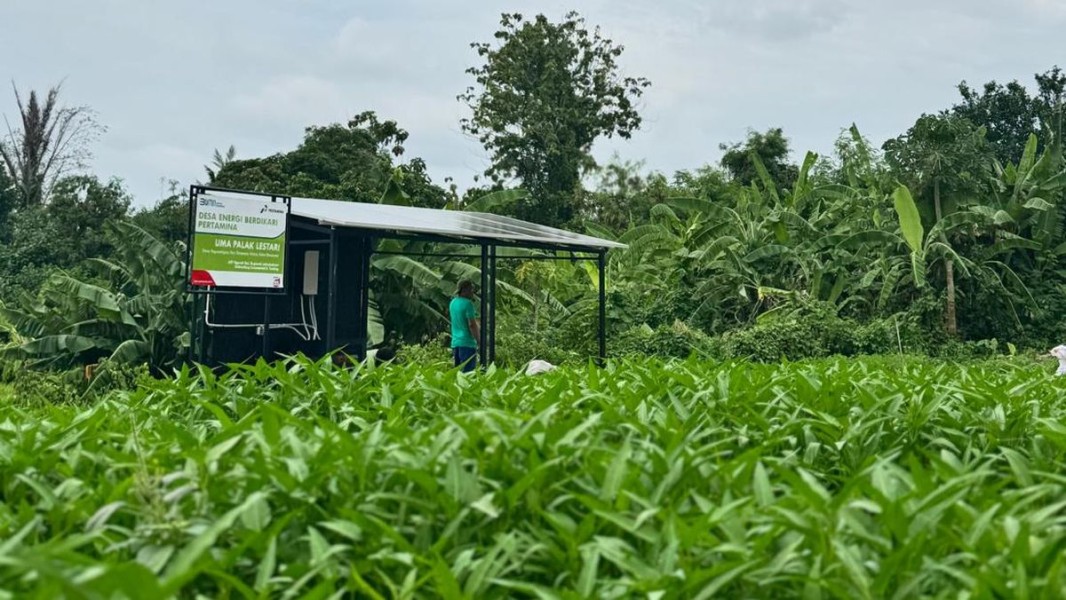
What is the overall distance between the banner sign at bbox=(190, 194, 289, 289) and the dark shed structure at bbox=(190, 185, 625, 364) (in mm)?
198

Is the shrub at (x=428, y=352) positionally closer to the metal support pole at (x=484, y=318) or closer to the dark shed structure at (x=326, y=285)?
the dark shed structure at (x=326, y=285)

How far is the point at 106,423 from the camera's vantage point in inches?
129

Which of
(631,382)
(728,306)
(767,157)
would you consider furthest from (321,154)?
(631,382)

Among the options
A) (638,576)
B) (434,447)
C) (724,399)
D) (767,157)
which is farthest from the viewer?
(767,157)

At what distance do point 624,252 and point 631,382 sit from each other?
1678 centimetres

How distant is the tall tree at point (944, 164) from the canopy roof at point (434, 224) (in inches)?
277

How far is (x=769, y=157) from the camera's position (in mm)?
31359

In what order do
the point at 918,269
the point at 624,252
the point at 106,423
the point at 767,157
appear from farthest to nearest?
the point at 767,157, the point at 624,252, the point at 918,269, the point at 106,423

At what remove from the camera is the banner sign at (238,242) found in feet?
34.6

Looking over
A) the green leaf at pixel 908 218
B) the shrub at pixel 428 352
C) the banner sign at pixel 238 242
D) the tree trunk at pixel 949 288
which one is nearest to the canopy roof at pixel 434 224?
the banner sign at pixel 238 242

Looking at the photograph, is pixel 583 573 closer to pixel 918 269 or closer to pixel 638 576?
pixel 638 576

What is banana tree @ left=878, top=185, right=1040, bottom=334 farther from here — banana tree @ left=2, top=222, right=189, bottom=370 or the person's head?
banana tree @ left=2, top=222, right=189, bottom=370

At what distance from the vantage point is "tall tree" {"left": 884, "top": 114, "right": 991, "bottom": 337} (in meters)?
17.5

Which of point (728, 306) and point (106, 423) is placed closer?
point (106, 423)
